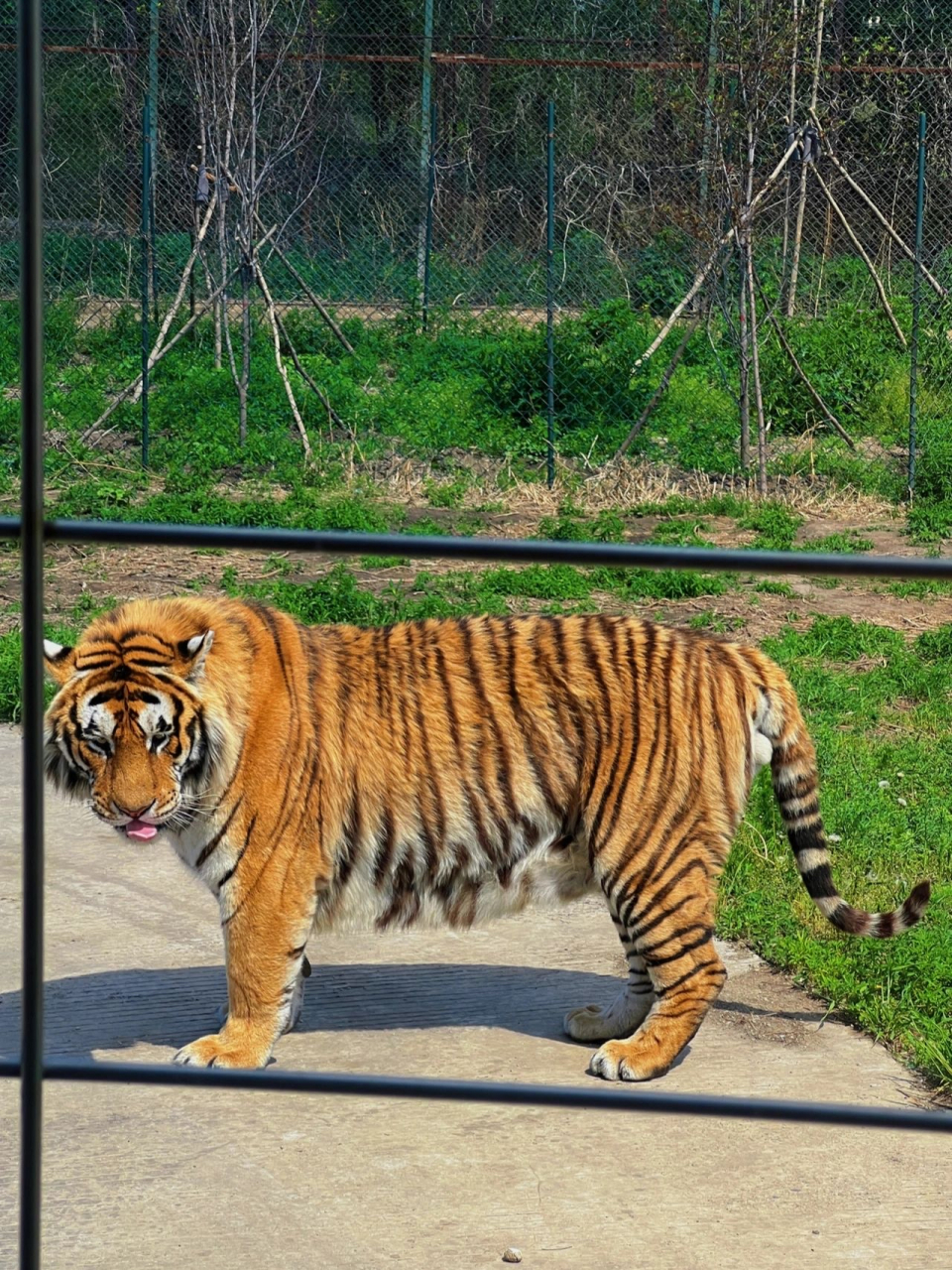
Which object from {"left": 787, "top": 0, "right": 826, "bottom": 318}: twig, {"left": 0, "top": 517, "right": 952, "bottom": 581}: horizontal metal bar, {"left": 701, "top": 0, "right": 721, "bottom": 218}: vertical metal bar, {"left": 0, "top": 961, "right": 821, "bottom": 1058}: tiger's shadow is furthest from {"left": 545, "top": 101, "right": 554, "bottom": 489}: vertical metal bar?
{"left": 0, "top": 517, "right": 952, "bottom": 581}: horizontal metal bar

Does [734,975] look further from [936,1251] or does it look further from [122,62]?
[122,62]

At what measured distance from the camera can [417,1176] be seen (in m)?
3.31

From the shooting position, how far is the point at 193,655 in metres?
3.81

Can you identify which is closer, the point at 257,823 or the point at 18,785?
the point at 257,823

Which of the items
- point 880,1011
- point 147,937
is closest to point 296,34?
point 147,937

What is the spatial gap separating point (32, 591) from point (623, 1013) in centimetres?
282

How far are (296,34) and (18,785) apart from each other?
8.72m

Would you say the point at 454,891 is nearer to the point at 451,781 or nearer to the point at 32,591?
the point at 451,781

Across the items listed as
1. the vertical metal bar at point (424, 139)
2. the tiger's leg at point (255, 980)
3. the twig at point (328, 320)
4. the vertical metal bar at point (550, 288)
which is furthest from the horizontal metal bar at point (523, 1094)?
the vertical metal bar at point (424, 139)

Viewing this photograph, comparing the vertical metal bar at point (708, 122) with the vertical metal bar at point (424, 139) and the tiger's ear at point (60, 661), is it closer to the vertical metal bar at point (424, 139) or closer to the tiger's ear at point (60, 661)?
the vertical metal bar at point (424, 139)

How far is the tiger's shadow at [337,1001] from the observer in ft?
13.5

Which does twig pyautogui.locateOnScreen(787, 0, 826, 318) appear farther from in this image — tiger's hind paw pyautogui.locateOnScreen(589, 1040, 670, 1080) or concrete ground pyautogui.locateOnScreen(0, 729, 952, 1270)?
tiger's hind paw pyautogui.locateOnScreen(589, 1040, 670, 1080)

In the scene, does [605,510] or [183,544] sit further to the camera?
[605,510]

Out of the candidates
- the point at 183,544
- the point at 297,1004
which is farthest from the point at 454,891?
the point at 183,544
